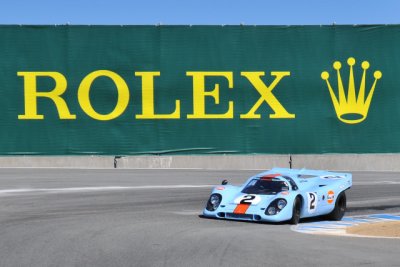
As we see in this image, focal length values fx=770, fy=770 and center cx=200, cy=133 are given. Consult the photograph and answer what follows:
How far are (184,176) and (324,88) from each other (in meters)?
6.48

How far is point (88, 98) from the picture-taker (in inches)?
1014

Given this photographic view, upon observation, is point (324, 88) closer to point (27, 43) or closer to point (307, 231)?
point (27, 43)

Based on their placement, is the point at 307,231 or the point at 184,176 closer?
the point at 307,231

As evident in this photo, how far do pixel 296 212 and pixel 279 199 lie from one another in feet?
1.30

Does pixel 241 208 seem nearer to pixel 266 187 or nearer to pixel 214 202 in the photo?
pixel 214 202

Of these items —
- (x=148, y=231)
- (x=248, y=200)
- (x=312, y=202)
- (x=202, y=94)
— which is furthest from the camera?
(x=202, y=94)

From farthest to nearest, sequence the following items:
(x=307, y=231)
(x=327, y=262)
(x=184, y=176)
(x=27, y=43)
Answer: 1. (x=27, y=43)
2. (x=184, y=176)
3. (x=307, y=231)
4. (x=327, y=262)

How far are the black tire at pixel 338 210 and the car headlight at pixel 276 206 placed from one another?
1.73 m

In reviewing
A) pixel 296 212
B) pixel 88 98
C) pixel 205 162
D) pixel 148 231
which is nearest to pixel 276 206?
pixel 296 212

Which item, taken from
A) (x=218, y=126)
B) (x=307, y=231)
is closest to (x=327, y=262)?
(x=307, y=231)

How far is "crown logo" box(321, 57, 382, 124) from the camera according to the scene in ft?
87.4

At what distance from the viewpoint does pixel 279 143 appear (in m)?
26.4

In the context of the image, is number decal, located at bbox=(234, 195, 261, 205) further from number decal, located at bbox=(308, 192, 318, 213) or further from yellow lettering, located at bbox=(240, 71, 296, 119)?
yellow lettering, located at bbox=(240, 71, 296, 119)

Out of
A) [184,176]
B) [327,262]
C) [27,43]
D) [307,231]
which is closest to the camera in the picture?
[327,262]
